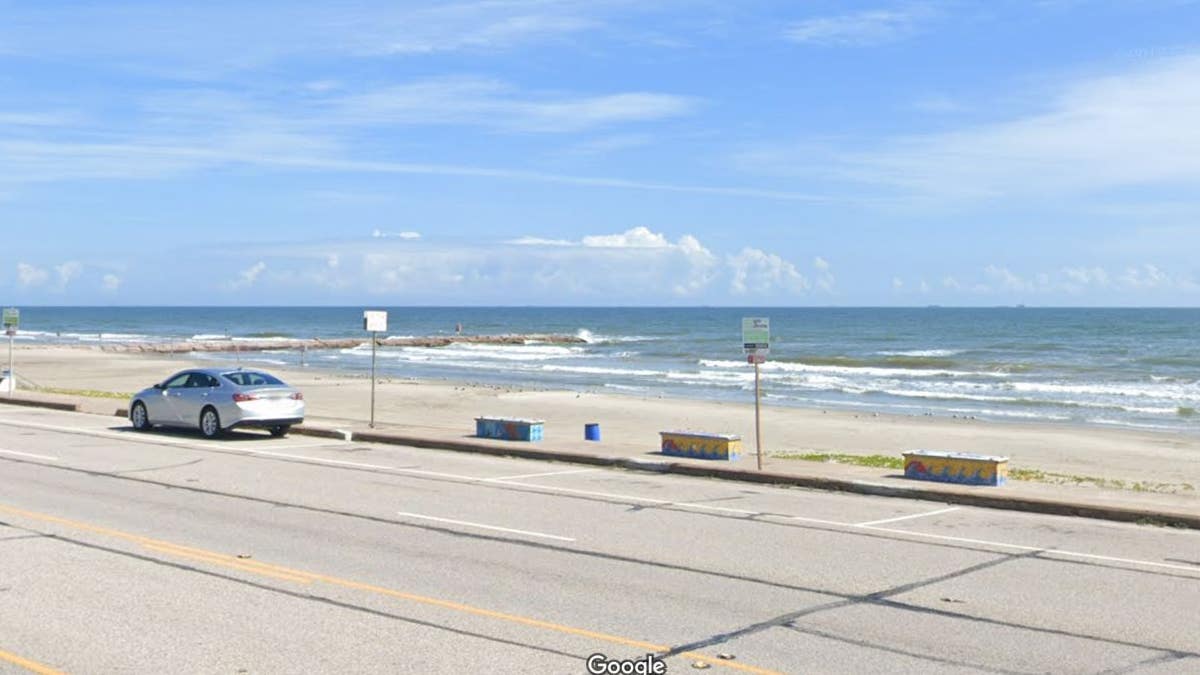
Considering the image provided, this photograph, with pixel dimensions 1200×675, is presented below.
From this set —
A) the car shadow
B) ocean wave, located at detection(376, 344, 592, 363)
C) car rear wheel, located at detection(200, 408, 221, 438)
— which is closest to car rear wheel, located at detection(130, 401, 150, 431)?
the car shadow

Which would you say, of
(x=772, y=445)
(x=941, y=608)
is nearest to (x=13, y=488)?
(x=941, y=608)

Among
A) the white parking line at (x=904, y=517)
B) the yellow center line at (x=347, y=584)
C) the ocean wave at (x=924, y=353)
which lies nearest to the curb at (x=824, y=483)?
the white parking line at (x=904, y=517)

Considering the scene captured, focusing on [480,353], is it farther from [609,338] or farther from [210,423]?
[210,423]

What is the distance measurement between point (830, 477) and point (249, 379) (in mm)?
12578

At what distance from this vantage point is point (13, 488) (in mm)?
16391

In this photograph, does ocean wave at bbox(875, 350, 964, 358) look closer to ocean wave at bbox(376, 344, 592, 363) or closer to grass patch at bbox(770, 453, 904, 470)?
ocean wave at bbox(376, 344, 592, 363)

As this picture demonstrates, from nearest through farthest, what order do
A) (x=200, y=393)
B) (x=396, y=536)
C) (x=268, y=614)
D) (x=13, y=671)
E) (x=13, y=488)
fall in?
(x=13, y=671) → (x=268, y=614) → (x=396, y=536) → (x=13, y=488) → (x=200, y=393)

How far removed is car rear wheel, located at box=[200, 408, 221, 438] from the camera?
24.6 meters

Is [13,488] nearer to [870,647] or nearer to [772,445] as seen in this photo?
[870,647]

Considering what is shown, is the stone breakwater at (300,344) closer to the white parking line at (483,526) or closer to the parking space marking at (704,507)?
the parking space marking at (704,507)

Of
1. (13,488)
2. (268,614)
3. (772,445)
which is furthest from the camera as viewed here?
(772,445)

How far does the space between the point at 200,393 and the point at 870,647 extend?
1915 centimetres

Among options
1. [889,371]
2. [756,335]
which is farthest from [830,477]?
[889,371]

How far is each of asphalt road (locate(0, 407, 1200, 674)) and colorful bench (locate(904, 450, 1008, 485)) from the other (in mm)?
1515
